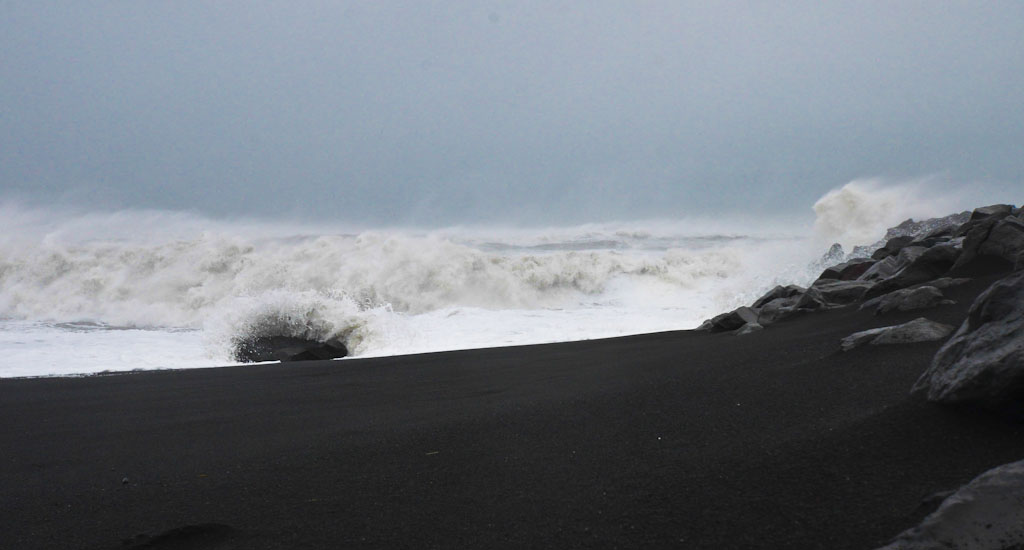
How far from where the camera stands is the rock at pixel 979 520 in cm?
133

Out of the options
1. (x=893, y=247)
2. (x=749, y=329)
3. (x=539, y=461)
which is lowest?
(x=539, y=461)

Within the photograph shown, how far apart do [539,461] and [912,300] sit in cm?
378

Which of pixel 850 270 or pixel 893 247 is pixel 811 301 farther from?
pixel 893 247

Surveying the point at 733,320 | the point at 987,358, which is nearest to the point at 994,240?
the point at 733,320

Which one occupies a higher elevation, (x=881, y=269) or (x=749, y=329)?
(x=881, y=269)

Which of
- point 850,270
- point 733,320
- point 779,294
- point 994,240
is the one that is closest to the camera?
point 994,240

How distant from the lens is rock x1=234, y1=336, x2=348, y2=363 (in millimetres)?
9188

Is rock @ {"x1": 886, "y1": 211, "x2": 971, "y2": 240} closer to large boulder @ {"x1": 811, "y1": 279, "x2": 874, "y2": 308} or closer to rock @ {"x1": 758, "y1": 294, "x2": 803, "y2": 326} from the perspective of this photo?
large boulder @ {"x1": 811, "y1": 279, "x2": 874, "y2": 308}

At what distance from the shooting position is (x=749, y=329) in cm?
691

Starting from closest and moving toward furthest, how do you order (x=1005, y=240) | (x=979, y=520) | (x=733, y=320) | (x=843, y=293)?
(x=979, y=520), (x=1005, y=240), (x=843, y=293), (x=733, y=320)

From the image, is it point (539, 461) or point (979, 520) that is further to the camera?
point (539, 461)

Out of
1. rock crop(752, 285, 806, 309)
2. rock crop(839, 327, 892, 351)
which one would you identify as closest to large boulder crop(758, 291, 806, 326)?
rock crop(752, 285, 806, 309)

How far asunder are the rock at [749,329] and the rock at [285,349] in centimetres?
573

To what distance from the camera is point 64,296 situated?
18531 millimetres
